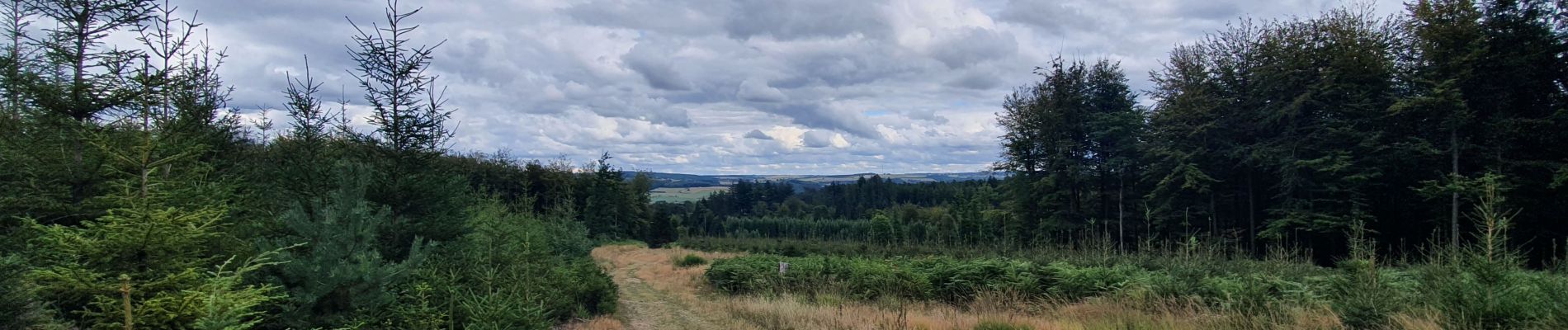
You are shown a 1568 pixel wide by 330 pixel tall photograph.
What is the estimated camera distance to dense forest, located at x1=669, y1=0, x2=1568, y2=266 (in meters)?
18.2

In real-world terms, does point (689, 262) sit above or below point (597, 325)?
below

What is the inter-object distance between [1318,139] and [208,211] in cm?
2838

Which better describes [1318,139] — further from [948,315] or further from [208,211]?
[208,211]

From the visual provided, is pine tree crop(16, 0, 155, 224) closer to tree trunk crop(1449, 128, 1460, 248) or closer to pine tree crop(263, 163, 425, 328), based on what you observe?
pine tree crop(263, 163, 425, 328)

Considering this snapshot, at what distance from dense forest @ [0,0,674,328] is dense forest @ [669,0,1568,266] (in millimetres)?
13900

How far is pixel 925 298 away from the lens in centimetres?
1312

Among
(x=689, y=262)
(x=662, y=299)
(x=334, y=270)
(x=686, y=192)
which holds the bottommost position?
(x=689, y=262)

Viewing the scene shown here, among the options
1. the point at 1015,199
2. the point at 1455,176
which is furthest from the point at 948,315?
the point at 1015,199

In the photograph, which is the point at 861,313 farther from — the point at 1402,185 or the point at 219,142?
the point at 1402,185

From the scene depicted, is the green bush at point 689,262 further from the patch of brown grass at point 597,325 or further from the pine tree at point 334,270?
the pine tree at point 334,270

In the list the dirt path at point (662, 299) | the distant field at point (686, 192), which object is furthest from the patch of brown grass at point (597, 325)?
the distant field at point (686, 192)

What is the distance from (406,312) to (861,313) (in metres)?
6.49

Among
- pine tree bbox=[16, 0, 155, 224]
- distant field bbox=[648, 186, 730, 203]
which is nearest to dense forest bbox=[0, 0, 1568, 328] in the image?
pine tree bbox=[16, 0, 155, 224]

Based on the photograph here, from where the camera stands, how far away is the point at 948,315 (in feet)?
33.0
